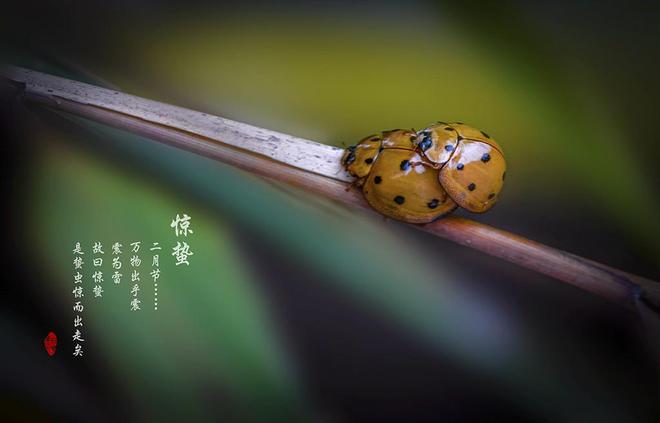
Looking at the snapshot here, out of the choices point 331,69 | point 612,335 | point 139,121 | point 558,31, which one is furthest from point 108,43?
point 612,335

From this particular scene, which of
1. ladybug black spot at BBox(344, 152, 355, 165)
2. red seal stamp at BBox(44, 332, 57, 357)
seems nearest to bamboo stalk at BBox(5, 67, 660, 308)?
ladybug black spot at BBox(344, 152, 355, 165)

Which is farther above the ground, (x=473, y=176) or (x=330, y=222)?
(x=473, y=176)

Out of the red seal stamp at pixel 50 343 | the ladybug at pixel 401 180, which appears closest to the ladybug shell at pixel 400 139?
the ladybug at pixel 401 180

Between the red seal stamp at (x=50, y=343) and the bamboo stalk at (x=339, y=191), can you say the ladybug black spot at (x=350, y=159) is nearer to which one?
the bamboo stalk at (x=339, y=191)

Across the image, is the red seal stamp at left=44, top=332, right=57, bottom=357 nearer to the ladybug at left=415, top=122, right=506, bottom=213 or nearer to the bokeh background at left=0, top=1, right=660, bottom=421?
the bokeh background at left=0, top=1, right=660, bottom=421

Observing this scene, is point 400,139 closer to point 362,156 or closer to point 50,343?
point 362,156

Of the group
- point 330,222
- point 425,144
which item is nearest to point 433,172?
point 425,144
